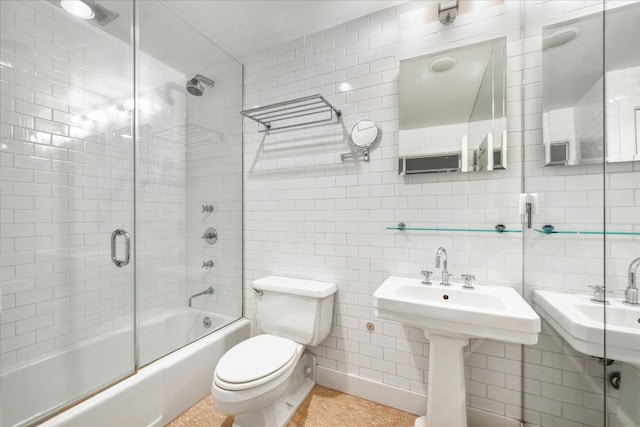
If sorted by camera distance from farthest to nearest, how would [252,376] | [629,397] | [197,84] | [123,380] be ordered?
[197,84], [123,380], [252,376], [629,397]

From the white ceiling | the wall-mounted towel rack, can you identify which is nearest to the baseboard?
the wall-mounted towel rack

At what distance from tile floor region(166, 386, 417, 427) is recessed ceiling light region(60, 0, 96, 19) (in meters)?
2.38

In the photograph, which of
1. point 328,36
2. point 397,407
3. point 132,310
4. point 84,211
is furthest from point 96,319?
point 328,36

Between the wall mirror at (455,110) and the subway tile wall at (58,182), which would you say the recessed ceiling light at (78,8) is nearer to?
the subway tile wall at (58,182)

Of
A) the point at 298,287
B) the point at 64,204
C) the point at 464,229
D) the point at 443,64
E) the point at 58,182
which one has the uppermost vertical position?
the point at 443,64

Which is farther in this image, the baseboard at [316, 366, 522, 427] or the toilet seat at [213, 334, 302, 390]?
the baseboard at [316, 366, 522, 427]

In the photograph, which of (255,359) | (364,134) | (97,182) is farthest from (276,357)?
(97,182)

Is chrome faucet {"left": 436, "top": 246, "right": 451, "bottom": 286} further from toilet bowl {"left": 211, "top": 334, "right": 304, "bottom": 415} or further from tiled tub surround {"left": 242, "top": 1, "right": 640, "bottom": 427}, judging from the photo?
toilet bowl {"left": 211, "top": 334, "right": 304, "bottom": 415}

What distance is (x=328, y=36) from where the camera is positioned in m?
1.85

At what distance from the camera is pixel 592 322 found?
3.14 ft

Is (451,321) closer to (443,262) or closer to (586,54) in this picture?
(443,262)

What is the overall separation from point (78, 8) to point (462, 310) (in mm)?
A: 2525

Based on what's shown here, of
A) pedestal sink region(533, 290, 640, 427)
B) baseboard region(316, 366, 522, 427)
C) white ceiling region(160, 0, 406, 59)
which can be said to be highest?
white ceiling region(160, 0, 406, 59)

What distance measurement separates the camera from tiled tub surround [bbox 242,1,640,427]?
123 cm
